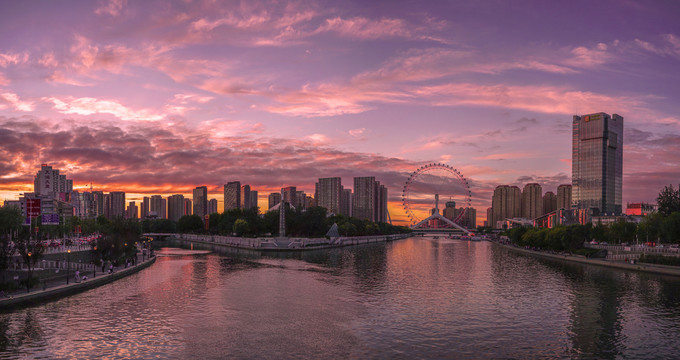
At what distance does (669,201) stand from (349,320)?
13057 cm

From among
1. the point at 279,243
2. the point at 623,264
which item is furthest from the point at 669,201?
the point at 279,243

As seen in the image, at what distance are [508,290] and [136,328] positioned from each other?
43.2 meters

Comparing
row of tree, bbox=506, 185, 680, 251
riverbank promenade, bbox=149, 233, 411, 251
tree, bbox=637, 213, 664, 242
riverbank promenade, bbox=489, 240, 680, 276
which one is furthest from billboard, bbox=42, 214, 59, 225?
tree, bbox=637, 213, 664, 242

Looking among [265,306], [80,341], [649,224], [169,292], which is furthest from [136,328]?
[649,224]

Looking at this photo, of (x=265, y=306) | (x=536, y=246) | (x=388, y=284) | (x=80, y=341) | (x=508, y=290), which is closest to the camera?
(x=80, y=341)

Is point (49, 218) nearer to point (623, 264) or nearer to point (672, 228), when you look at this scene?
point (623, 264)

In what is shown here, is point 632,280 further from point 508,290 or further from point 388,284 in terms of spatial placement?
point 388,284

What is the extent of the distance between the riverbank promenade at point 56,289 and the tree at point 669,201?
133681 mm

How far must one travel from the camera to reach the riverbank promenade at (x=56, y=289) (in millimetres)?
42969

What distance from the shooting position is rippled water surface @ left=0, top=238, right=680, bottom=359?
105 feet

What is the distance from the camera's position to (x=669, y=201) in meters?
135

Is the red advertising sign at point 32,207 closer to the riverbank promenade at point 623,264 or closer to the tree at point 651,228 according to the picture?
the riverbank promenade at point 623,264

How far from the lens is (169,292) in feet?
181

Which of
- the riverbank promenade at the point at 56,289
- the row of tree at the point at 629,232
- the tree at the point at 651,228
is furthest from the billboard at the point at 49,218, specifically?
the tree at the point at 651,228
